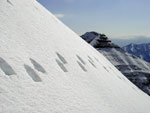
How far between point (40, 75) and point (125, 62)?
65702 mm

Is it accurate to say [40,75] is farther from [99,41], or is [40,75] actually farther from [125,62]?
[99,41]

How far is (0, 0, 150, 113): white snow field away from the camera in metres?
5.52

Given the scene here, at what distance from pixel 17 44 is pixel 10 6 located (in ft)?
10.8

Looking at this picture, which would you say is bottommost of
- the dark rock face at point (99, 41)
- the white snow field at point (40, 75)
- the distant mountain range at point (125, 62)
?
the white snow field at point (40, 75)

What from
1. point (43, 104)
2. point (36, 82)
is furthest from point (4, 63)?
point (43, 104)

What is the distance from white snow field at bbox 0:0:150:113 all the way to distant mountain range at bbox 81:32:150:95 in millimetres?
44394

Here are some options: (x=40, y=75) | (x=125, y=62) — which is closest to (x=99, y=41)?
(x=125, y=62)

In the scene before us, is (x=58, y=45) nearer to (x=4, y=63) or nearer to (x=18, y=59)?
(x=18, y=59)

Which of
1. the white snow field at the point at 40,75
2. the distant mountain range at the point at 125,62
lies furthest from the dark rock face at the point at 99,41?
the white snow field at the point at 40,75

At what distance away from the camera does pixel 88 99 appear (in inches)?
301

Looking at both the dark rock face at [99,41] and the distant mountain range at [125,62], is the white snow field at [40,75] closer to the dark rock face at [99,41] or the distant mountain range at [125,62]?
the distant mountain range at [125,62]

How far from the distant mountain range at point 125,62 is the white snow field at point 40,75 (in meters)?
44.4

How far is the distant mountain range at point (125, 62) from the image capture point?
179ft

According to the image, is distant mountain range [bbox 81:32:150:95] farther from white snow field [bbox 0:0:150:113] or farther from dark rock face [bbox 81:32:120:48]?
white snow field [bbox 0:0:150:113]
